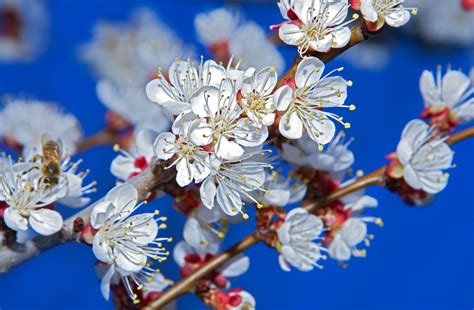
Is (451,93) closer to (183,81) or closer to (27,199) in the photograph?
(183,81)

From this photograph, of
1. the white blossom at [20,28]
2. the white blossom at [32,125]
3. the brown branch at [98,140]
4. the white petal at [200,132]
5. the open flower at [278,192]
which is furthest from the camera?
the white blossom at [20,28]

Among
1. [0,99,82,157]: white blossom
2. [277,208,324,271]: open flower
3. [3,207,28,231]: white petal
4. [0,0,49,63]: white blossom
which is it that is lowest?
[277,208,324,271]: open flower

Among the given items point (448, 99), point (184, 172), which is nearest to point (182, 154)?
point (184, 172)

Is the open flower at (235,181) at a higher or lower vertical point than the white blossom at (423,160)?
higher

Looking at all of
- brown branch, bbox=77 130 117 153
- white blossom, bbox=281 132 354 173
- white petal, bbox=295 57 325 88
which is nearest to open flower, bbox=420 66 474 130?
white blossom, bbox=281 132 354 173

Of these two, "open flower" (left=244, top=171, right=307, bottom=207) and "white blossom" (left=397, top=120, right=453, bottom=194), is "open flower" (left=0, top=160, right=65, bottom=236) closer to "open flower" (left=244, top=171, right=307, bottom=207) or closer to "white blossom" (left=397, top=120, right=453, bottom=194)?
"open flower" (left=244, top=171, right=307, bottom=207)

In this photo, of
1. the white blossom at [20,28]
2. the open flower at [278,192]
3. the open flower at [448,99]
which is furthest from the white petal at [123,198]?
the white blossom at [20,28]

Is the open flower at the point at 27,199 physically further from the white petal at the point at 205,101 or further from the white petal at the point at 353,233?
the white petal at the point at 353,233
